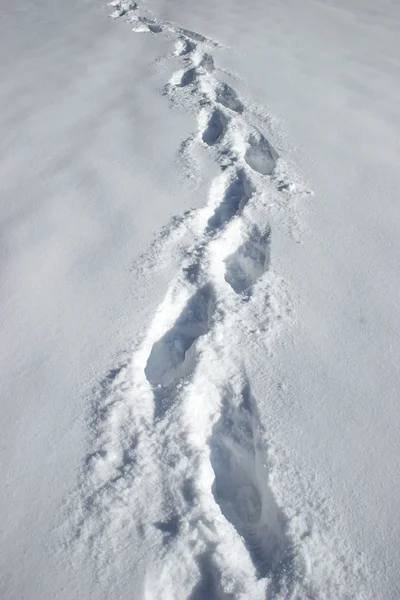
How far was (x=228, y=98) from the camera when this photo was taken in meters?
2.81

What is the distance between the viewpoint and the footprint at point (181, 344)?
1471 mm

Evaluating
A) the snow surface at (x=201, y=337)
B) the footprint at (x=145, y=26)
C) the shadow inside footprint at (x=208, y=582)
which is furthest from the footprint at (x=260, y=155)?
the footprint at (x=145, y=26)

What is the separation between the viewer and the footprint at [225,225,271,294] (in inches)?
69.8

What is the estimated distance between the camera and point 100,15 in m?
4.00

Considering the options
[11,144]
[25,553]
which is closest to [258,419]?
[25,553]

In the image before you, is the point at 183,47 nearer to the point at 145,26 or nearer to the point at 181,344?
the point at 145,26

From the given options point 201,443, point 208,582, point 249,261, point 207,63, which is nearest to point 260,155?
point 249,261

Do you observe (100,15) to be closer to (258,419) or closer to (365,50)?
(365,50)

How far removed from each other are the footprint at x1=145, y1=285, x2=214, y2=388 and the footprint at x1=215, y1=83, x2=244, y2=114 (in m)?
1.46

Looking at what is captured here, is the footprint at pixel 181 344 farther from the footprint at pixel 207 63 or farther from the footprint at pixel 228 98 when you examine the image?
→ the footprint at pixel 207 63

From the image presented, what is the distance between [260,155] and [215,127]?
386mm

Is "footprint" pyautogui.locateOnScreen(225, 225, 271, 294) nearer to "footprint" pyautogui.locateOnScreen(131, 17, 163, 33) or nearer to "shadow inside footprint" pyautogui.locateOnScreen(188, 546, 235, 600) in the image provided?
Result: "shadow inside footprint" pyautogui.locateOnScreen(188, 546, 235, 600)

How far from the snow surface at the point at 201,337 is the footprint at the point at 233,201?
0.04 ft

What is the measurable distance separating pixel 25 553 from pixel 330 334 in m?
1.01
